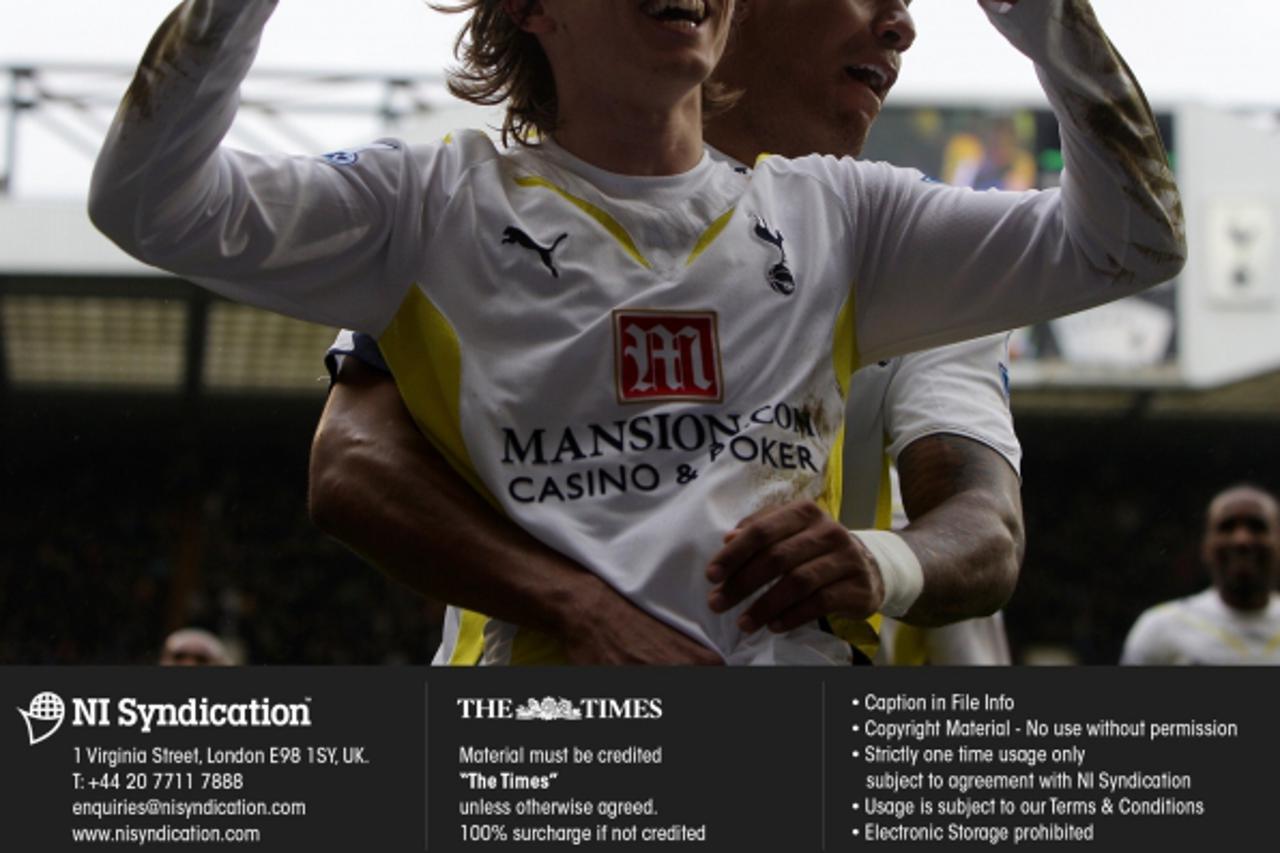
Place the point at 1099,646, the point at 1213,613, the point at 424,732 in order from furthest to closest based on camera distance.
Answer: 1. the point at 1099,646
2. the point at 1213,613
3. the point at 424,732

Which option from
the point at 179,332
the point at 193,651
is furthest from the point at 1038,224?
the point at 179,332

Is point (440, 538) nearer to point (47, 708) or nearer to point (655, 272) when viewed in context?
point (655, 272)

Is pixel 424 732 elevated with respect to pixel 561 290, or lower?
lower

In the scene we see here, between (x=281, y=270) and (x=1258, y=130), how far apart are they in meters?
12.0

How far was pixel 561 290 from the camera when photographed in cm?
145

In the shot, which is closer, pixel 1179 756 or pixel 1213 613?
pixel 1179 756

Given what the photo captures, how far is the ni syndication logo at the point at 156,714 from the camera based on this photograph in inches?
72.0

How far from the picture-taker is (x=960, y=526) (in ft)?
5.61

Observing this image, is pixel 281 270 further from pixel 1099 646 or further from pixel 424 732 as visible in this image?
pixel 1099 646

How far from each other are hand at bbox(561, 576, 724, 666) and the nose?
1.04m

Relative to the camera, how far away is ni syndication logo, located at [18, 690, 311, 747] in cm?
183

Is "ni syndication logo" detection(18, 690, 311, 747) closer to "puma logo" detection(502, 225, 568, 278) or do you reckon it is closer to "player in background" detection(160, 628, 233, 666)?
"puma logo" detection(502, 225, 568, 278)

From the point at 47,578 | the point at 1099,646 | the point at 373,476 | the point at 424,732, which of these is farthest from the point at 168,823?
the point at 1099,646

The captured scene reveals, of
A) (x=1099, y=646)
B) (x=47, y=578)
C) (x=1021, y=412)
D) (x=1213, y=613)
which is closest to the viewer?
(x=1213, y=613)
